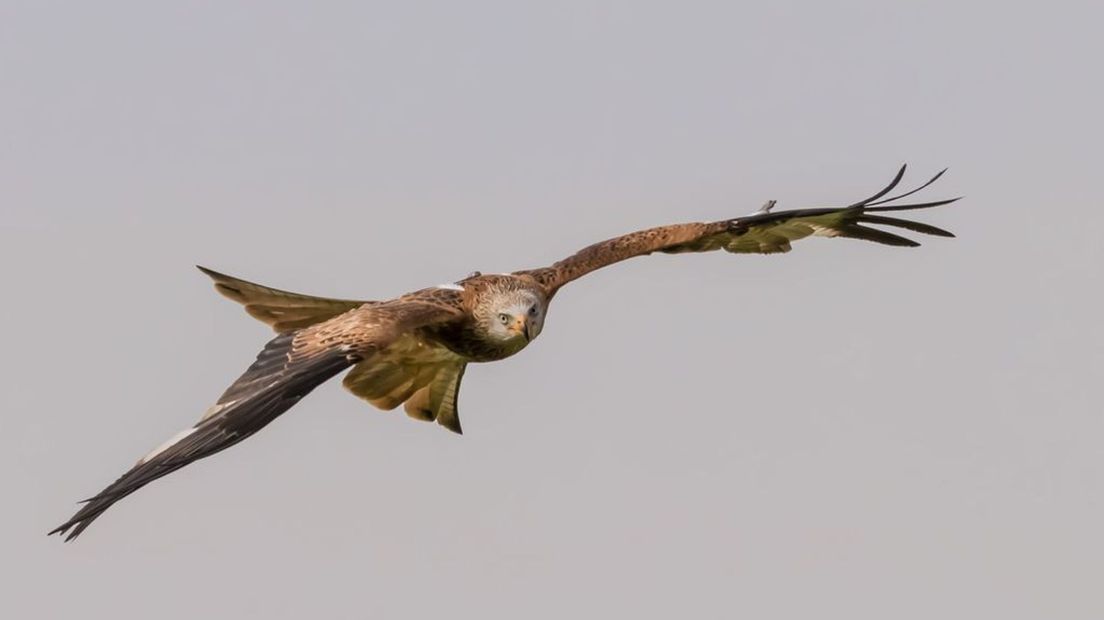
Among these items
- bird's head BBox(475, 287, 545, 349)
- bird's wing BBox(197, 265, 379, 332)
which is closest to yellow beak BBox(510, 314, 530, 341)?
bird's head BBox(475, 287, 545, 349)

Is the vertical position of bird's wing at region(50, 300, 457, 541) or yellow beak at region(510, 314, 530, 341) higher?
yellow beak at region(510, 314, 530, 341)

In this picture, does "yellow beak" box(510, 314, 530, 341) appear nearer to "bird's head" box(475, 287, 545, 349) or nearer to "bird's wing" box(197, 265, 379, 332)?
"bird's head" box(475, 287, 545, 349)

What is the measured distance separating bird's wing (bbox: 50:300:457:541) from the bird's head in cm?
28

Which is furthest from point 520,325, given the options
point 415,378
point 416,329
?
point 415,378

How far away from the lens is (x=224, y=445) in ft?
43.3

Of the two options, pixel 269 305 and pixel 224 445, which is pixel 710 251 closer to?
pixel 269 305

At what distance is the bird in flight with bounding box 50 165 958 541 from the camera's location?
13570mm

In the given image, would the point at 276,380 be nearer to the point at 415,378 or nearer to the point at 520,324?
the point at 520,324

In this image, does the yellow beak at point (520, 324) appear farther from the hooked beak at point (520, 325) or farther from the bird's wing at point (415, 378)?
the bird's wing at point (415, 378)

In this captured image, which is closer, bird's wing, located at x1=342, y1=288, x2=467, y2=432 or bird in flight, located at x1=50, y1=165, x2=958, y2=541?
bird in flight, located at x1=50, y1=165, x2=958, y2=541

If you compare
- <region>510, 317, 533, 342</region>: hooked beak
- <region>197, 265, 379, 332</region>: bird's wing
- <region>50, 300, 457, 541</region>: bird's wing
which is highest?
<region>197, 265, 379, 332</region>: bird's wing

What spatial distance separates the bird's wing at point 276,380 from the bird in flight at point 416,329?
0.01m

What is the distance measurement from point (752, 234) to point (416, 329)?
12.3 ft

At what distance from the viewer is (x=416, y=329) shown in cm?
1598
